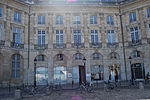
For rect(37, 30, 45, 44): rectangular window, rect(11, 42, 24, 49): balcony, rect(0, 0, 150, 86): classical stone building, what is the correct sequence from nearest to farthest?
rect(11, 42, 24, 49): balcony, rect(0, 0, 150, 86): classical stone building, rect(37, 30, 45, 44): rectangular window

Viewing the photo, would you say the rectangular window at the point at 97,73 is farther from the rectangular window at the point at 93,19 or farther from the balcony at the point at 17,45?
the balcony at the point at 17,45

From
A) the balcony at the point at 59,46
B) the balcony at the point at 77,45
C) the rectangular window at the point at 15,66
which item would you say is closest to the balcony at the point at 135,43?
the balcony at the point at 77,45

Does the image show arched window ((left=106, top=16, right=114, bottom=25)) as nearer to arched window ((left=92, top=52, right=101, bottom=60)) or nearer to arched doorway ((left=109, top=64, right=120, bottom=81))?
arched window ((left=92, top=52, right=101, bottom=60))

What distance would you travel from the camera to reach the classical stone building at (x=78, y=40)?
25.5 metres

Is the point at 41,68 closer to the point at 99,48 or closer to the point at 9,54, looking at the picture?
the point at 9,54

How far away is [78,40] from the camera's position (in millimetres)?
27375

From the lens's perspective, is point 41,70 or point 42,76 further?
point 41,70

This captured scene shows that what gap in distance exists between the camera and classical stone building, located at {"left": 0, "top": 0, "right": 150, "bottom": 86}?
25500mm

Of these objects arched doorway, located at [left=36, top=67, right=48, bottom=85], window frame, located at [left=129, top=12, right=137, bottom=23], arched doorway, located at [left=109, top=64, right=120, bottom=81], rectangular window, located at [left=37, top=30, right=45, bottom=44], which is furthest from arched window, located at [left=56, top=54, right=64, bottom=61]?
window frame, located at [left=129, top=12, right=137, bottom=23]

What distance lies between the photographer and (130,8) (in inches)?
1094

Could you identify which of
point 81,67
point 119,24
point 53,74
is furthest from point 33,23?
point 119,24

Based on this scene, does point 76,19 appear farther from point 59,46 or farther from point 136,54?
point 136,54

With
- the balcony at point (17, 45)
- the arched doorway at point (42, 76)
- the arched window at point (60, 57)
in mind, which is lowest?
the arched doorway at point (42, 76)

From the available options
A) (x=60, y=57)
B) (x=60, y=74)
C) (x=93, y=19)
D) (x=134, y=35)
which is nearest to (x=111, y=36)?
(x=134, y=35)
